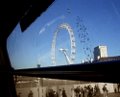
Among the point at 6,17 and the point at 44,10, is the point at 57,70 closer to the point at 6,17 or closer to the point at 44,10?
the point at 44,10

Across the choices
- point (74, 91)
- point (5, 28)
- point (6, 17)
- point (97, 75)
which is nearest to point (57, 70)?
point (97, 75)

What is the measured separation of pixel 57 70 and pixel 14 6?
838mm

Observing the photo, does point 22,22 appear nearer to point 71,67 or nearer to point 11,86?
point 11,86

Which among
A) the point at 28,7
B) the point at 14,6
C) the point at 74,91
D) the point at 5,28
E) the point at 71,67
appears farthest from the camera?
the point at 5,28

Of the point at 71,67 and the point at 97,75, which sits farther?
the point at 71,67

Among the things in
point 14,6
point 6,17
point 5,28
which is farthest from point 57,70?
point 5,28

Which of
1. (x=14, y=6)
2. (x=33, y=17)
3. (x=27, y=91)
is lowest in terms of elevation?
(x=27, y=91)

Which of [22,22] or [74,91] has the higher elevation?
[22,22]

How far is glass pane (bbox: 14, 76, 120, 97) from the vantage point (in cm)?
78

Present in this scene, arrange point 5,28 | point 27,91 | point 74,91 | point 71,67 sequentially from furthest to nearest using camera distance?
1. point 27,91
2. point 5,28
3. point 74,91
4. point 71,67

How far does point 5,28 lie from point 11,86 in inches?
19.0

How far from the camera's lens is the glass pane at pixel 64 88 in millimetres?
784

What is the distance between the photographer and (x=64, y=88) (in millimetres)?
1387

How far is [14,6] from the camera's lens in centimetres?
152
